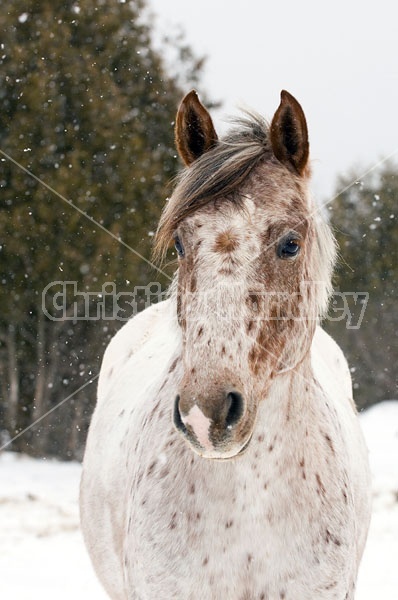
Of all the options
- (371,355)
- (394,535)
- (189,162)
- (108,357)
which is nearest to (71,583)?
(108,357)

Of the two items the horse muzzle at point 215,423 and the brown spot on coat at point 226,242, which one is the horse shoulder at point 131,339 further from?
the horse muzzle at point 215,423

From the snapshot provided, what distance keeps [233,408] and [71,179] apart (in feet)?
35.1

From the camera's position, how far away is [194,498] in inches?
98.3

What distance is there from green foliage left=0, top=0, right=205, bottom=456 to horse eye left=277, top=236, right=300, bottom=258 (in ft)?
32.5

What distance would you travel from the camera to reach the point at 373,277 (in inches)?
749

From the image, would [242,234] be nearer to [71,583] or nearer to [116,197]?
[71,583]

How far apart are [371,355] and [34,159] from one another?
1312 centimetres

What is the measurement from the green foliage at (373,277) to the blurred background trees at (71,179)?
779 centimetres

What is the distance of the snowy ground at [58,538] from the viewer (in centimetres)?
564

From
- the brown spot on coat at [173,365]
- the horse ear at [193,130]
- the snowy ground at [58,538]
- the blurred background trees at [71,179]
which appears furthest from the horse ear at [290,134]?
the blurred background trees at [71,179]

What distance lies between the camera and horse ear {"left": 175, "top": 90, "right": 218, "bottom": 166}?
266cm

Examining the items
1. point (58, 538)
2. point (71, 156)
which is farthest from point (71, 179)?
point (58, 538)

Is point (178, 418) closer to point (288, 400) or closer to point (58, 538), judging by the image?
point (288, 400)

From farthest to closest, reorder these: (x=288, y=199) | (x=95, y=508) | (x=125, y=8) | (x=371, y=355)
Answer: (x=371, y=355) → (x=125, y=8) → (x=95, y=508) → (x=288, y=199)
